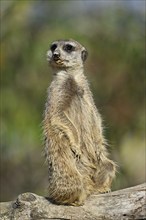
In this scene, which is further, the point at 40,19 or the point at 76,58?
the point at 40,19

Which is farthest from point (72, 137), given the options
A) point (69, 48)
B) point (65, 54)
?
point (69, 48)

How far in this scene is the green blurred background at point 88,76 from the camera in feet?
37.3

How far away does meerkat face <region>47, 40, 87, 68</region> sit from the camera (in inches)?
220

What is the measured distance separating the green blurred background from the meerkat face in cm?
509

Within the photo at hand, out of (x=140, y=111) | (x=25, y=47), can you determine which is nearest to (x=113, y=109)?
(x=140, y=111)

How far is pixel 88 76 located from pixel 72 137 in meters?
6.24

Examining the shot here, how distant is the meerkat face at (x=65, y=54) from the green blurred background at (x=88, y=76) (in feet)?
16.7

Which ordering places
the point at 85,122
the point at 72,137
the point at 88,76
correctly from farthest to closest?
the point at 88,76, the point at 85,122, the point at 72,137

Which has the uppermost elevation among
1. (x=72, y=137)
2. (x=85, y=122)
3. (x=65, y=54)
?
(x=65, y=54)

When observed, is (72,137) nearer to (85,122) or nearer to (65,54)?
(85,122)

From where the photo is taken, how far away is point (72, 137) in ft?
16.9

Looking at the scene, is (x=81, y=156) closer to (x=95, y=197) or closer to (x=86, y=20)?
(x=95, y=197)

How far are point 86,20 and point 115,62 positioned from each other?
1508 mm

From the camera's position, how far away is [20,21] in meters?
12.7
